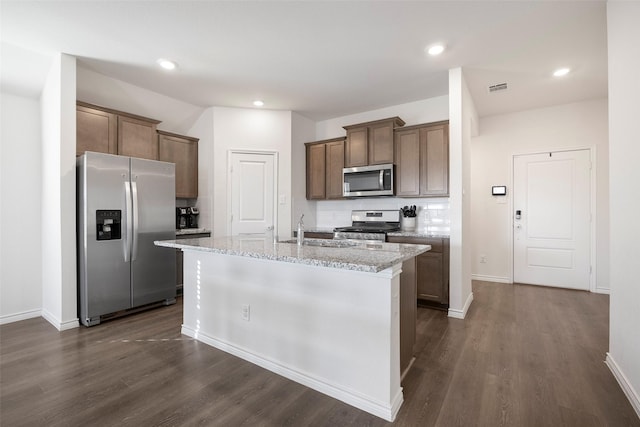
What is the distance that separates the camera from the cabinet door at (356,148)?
4391 mm

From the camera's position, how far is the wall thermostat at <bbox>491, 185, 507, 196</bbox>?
466 centimetres

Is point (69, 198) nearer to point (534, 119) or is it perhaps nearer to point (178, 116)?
point (178, 116)

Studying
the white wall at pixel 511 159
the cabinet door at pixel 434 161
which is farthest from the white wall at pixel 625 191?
the white wall at pixel 511 159

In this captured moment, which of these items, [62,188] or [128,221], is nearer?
[62,188]

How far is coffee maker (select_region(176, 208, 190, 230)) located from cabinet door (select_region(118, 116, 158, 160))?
84 centimetres

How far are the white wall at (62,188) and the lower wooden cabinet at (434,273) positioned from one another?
11.9ft

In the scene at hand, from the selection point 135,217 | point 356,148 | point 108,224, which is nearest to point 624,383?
point 356,148

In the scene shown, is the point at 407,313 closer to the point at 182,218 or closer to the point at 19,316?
the point at 182,218

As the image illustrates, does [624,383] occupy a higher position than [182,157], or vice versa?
[182,157]

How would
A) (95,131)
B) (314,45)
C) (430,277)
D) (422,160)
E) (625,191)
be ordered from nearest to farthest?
(625,191), (314,45), (95,131), (430,277), (422,160)

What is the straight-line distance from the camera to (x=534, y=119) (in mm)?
4457

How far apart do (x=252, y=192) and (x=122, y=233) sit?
182 centimetres

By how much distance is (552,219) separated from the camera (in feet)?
14.4

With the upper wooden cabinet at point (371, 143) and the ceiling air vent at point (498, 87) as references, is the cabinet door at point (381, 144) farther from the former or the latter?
the ceiling air vent at point (498, 87)
